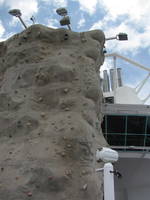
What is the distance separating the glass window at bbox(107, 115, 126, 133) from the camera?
22219mm

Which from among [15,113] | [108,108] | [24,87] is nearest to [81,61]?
[24,87]

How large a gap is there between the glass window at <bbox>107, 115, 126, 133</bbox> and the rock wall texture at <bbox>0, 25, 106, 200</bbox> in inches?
463

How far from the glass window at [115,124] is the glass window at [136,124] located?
53cm

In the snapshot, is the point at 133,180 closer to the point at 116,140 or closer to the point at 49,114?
the point at 116,140

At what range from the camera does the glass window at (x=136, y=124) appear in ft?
72.4

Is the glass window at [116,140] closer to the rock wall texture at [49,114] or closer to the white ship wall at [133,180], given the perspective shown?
the white ship wall at [133,180]

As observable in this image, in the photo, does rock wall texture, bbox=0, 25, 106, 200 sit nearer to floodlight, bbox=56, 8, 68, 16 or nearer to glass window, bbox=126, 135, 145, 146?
floodlight, bbox=56, 8, 68, 16

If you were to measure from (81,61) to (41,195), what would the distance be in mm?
4744

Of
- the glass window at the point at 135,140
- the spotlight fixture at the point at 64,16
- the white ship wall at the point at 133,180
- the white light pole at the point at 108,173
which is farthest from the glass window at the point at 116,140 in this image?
the white light pole at the point at 108,173

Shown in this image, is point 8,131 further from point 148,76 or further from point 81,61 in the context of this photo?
point 148,76

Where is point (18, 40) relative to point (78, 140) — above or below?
above

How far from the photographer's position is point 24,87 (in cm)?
929

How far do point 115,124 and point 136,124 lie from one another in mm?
1593

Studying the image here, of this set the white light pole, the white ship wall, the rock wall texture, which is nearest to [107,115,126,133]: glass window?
the white ship wall
